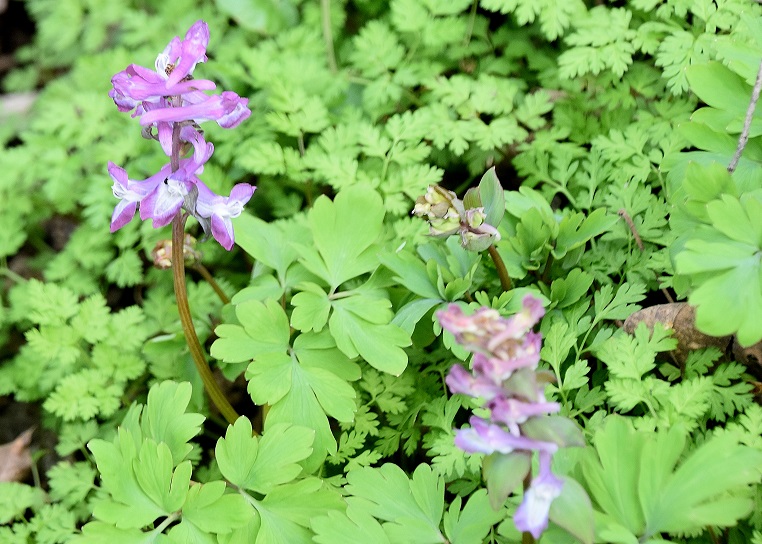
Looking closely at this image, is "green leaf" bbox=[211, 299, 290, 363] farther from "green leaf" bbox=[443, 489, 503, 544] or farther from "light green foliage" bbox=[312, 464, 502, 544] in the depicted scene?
"green leaf" bbox=[443, 489, 503, 544]

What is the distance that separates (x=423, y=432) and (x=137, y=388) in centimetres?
113

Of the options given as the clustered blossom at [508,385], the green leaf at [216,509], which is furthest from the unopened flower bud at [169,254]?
the clustered blossom at [508,385]

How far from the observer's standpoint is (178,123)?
161 centimetres

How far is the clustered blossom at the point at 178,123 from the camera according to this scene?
60.2 inches

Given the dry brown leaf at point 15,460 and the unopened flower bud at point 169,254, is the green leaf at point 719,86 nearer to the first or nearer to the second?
the unopened flower bud at point 169,254

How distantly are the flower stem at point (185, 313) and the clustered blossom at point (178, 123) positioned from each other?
0.27ft

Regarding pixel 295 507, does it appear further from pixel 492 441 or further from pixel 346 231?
pixel 346 231

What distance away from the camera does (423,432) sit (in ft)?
6.57

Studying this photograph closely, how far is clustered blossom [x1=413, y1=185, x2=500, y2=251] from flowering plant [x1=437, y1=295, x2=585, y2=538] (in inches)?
19.3

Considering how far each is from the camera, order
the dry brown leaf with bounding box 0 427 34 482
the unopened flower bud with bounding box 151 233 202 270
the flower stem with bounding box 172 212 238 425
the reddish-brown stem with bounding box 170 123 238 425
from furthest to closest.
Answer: the dry brown leaf with bounding box 0 427 34 482, the unopened flower bud with bounding box 151 233 202 270, the flower stem with bounding box 172 212 238 425, the reddish-brown stem with bounding box 170 123 238 425

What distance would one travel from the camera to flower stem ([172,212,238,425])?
1.75m

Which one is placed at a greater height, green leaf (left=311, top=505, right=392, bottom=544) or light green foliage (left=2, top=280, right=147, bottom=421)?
green leaf (left=311, top=505, right=392, bottom=544)

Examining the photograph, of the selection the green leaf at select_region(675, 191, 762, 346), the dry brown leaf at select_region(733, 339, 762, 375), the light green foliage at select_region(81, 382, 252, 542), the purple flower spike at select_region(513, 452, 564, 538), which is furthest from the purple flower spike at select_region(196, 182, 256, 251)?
the dry brown leaf at select_region(733, 339, 762, 375)

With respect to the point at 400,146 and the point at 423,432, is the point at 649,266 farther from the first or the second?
the point at 400,146
